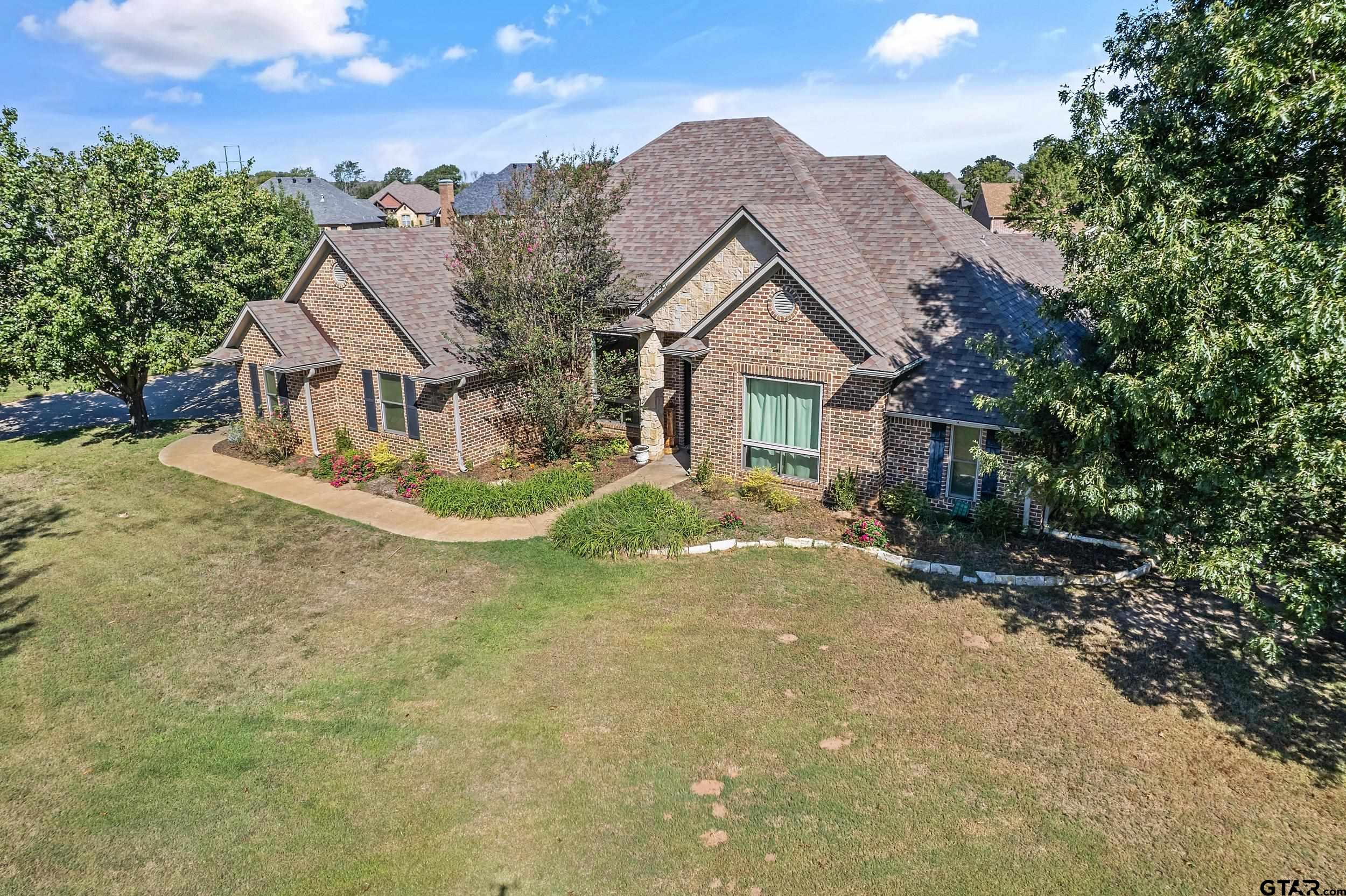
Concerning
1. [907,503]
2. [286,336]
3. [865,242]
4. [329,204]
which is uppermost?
[329,204]

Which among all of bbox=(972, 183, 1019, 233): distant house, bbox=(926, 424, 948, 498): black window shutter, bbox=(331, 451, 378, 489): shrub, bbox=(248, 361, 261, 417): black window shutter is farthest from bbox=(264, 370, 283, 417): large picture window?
bbox=(972, 183, 1019, 233): distant house

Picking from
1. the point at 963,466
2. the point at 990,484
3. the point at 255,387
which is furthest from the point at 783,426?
the point at 255,387

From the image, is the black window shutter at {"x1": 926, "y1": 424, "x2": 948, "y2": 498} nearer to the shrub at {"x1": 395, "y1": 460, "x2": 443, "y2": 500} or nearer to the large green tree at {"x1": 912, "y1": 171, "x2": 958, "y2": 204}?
the shrub at {"x1": 395, "y1": 460, "x2": 443, "y2": 500}

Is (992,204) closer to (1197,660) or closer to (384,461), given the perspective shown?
(384,461)

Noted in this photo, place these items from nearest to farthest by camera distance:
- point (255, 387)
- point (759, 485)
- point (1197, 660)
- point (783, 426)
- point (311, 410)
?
point (1197, 660), point (759, 485), point (783, 426), point (311, 410), point (255, 387)

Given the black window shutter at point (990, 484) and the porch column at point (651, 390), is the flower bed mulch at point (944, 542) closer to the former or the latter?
the black window shutter at point (990, 484)

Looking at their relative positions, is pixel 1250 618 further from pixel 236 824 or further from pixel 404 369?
pixel 404 369

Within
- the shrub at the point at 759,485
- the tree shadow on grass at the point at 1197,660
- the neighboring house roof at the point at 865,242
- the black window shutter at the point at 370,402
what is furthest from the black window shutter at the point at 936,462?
the black window shutter at the point at 370,402
